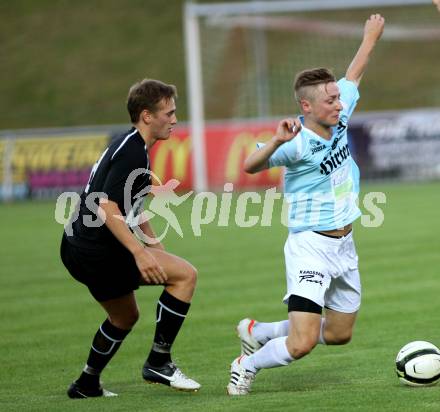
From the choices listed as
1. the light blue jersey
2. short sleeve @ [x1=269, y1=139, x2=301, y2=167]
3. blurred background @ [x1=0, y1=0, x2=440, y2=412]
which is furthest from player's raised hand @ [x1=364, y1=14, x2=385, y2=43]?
blurred background @ [x1=0, y1=0, x2=440, y2=412]

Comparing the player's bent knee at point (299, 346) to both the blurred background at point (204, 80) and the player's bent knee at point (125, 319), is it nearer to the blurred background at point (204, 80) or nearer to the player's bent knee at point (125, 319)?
the player's bent knee at point (125, 319)

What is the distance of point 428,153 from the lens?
26.9 metres

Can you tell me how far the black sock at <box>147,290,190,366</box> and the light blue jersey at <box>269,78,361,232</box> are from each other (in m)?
0.93

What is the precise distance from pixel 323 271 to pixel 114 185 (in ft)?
4.86

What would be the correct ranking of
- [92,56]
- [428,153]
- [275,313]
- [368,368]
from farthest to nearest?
[92,56]
[428,153]
[275,313]
[368,368]

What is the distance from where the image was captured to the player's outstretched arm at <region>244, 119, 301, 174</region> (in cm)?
655

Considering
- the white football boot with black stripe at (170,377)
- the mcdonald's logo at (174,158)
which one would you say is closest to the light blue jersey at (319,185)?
the white football boot with black stripe at (170,377)

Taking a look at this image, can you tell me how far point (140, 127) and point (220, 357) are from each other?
2.39 metres

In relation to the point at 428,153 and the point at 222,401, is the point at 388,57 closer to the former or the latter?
the point at 428,153

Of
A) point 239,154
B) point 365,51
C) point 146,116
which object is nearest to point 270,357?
point 146,116

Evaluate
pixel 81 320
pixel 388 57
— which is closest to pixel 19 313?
pixel 81 320

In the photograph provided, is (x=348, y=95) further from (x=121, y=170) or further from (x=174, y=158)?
(x=174, y=158)

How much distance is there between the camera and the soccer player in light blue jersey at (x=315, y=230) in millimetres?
6941

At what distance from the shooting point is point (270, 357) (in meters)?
7.00
